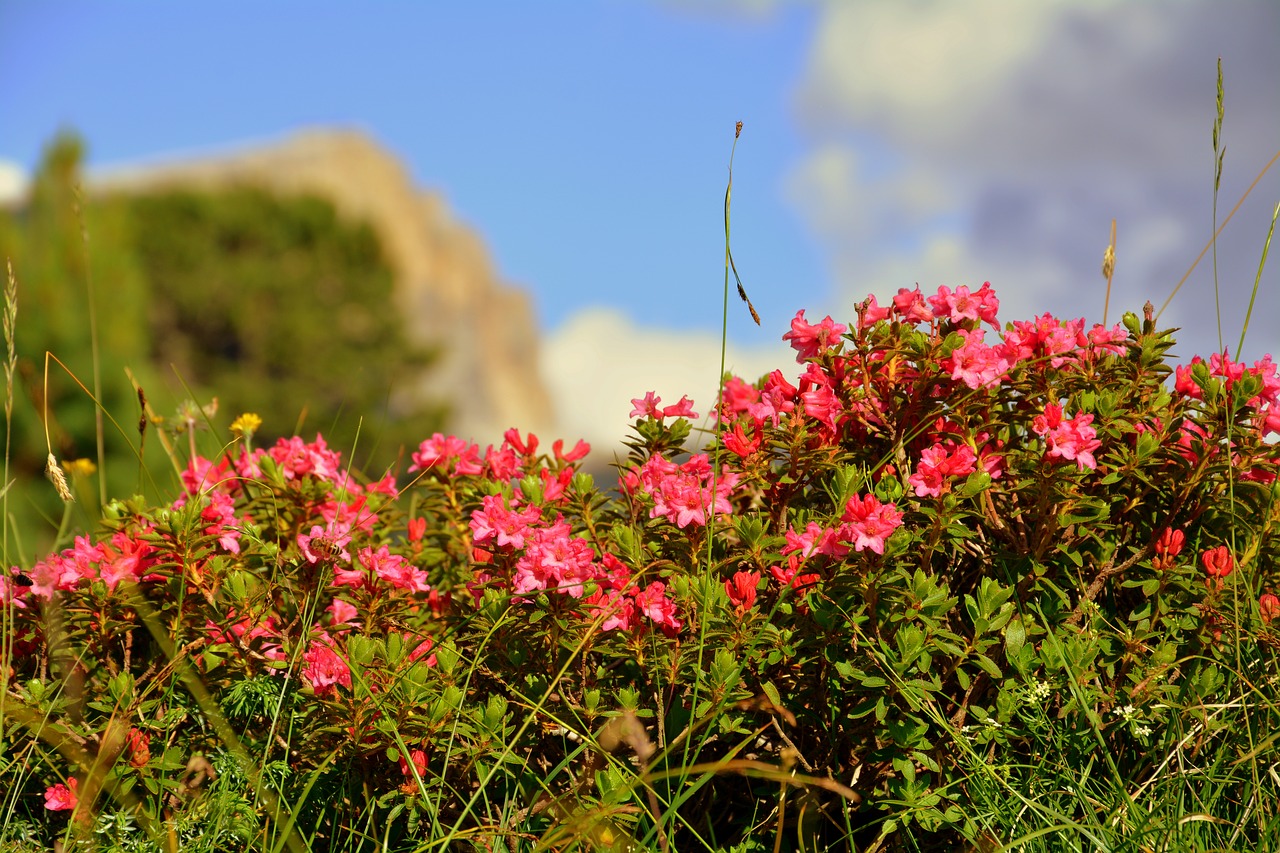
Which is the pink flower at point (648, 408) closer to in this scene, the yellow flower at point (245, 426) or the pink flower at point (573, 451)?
the pink flower at point (573, 451)

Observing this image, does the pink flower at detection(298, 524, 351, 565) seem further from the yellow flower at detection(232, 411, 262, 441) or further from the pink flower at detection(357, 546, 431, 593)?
the yellow flower at detection(232, 411, 262, 441)

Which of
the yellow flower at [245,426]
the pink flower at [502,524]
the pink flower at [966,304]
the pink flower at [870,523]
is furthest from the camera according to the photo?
the yellow flower at [245,426]

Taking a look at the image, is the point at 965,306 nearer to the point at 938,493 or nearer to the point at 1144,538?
the point at 938,493

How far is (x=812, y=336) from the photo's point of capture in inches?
107

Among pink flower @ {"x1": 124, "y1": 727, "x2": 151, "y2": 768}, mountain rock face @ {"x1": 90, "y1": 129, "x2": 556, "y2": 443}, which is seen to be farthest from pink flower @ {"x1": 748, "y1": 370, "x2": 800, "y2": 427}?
mountain rock face @ {"x1": 90, "y1": 129, "x2": 556, "y2": 443}

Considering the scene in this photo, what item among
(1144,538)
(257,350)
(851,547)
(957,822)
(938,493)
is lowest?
(957,822)

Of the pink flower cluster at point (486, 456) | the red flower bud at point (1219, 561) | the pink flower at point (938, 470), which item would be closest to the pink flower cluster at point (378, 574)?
the pink flower cluster at point (486, 456)

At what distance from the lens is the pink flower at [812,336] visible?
2.71 meters

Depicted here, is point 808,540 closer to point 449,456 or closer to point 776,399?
point 776,399

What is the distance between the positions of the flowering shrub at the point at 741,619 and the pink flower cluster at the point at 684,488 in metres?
0.01

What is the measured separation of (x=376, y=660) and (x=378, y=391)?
23834mm

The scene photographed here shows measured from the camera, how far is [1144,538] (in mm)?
2764

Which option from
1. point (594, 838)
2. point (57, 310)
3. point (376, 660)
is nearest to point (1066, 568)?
point (594, 838)

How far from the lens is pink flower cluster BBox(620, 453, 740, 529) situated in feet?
8.15
